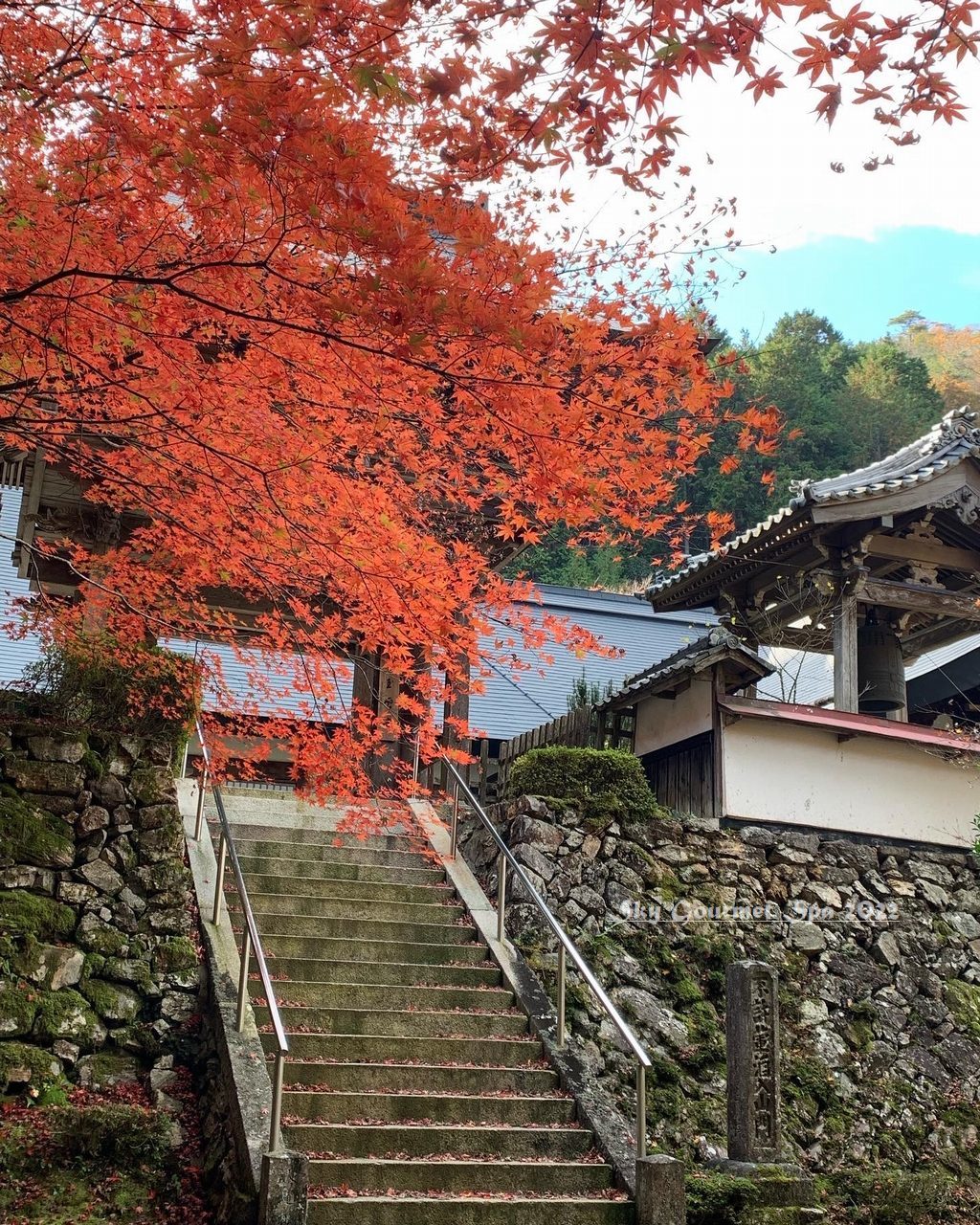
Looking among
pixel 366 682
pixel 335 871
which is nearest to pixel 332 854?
pixel 335 871

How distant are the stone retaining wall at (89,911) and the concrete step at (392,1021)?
2.92 ft

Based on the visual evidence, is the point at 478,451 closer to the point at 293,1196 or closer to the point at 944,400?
the point at 293,1196

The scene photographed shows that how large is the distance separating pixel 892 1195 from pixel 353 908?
5293 millimetres

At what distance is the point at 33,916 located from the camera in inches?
356

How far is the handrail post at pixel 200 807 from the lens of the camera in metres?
10.7

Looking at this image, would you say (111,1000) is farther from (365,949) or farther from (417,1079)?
(417,1079)

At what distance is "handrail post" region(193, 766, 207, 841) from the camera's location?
10672mm

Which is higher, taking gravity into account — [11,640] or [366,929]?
[11,640]

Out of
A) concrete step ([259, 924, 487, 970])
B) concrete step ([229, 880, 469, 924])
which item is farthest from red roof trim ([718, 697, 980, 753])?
concrete step ([259, 924, 487, 970])

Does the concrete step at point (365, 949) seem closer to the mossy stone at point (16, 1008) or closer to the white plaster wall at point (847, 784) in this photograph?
the mossy stone at point (16, 1008)

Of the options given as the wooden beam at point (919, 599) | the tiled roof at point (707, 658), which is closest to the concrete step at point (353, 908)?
the tiled roof at point (707, 658)

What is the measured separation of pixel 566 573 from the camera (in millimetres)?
33438

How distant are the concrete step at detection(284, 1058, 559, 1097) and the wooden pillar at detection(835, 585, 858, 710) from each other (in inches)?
271

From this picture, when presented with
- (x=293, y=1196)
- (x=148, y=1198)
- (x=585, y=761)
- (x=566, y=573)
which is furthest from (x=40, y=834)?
(x=566, y=573)
